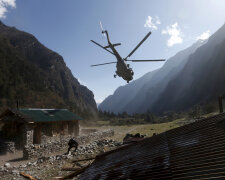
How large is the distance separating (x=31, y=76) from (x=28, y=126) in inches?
2800

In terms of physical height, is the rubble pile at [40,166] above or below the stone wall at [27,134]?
below

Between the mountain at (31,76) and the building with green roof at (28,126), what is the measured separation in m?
9.78

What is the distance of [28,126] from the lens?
22250 millimetres

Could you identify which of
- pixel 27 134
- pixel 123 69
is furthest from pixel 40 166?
pixel 123 69

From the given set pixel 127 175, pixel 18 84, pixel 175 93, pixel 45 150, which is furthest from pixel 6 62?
pixel 175 93

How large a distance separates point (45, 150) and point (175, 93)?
127 meters

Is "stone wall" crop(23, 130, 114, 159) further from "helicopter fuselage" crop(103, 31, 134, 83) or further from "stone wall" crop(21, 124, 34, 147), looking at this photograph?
"helicopter fuselage" crop(103, 31, 134, 83)

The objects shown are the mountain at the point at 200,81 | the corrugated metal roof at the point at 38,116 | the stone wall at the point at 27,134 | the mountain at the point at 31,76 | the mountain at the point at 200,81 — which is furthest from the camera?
the mountain at the point at 200,81

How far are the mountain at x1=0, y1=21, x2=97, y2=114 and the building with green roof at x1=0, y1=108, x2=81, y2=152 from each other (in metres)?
9.78

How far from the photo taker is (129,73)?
15086 mm

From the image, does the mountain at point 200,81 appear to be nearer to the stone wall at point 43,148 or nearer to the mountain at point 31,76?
the mountain at point 31,76

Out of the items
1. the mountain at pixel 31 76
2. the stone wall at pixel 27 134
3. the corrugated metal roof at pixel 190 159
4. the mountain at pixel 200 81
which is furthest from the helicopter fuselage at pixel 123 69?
the mountain at pixel 200 81

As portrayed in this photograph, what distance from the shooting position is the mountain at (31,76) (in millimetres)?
66875

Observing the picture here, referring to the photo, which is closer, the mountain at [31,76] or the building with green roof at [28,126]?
the building with green roof at [28,126]
